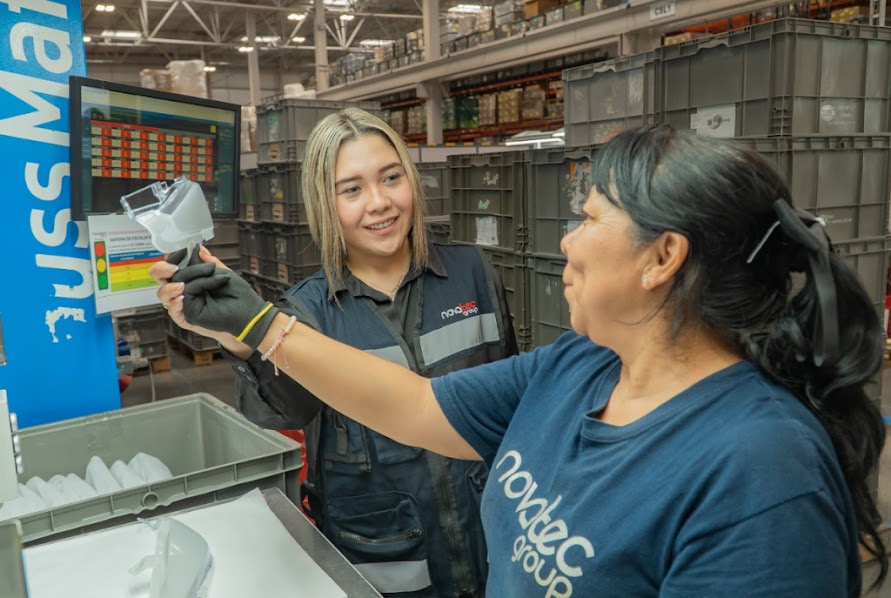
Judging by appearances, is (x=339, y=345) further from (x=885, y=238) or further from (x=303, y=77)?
(x=303, y=77)

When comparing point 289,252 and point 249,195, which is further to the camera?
point 249,195

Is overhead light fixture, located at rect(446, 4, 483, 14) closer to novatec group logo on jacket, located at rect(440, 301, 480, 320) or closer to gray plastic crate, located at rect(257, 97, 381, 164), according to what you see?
gray plastic crate, located at rect(257, 97, 381, 164)

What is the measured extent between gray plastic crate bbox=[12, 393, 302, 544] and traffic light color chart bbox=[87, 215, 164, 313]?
12.5 inches

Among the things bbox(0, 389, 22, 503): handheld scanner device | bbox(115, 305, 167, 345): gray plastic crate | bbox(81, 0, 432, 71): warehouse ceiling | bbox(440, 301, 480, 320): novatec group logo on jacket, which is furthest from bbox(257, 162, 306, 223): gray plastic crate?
bbox(81, 0, 432, 71): warehouse ceiling

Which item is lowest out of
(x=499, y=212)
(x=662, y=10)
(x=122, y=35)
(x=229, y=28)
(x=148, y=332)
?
(x=148, y=332)

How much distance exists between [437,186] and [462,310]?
430 cm

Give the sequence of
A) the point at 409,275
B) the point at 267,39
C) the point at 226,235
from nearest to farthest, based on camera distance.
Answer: the point at 409,275 < the point at 226,235 < the point at 267,39

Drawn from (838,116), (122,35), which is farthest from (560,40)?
(122,35)

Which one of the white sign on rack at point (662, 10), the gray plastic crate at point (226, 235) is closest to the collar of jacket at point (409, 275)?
the white sign on rack at point (662, 10)

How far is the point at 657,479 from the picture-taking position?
753mm

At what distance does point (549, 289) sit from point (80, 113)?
2365 millimetres

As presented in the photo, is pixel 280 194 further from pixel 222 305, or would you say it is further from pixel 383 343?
pixel 222 305

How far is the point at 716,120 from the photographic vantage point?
2885mm

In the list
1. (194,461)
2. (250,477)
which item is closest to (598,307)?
(250,477)
